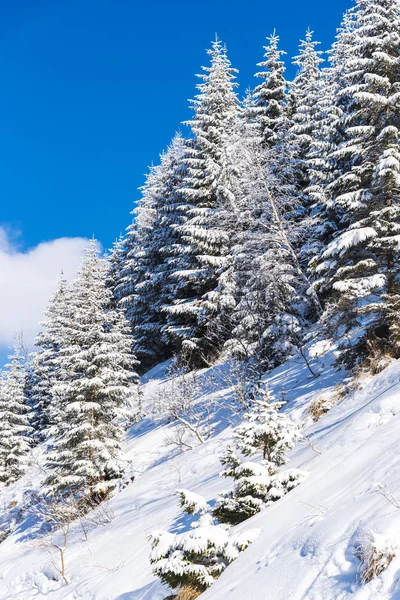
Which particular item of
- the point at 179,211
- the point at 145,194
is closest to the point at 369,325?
the point at 179,211

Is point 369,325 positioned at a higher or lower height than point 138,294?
lower

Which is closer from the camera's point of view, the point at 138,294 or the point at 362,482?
the point at 362,482

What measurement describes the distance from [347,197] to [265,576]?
36.2ft

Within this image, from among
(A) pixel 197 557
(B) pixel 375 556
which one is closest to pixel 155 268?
(A) pixel 197 557

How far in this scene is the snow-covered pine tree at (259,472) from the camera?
690cm

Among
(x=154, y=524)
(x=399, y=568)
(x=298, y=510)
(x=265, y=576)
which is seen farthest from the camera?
(x=154, y=524)

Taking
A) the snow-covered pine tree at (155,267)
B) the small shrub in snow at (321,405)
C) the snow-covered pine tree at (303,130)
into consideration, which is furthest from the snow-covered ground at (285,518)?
the snow-covered pine tree at (155,267)

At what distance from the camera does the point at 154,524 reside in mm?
9891

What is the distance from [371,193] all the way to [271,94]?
555 inches

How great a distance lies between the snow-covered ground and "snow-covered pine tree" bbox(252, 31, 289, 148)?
13163mm

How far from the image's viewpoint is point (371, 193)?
42.2 ft

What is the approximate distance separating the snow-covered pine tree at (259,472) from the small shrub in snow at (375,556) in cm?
320

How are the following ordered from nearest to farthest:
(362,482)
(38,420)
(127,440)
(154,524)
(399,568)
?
(399,568)
(362,482)
(154,524)
(127,440)
(38,420)

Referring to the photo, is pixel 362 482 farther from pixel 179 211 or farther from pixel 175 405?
pixel 179 211
